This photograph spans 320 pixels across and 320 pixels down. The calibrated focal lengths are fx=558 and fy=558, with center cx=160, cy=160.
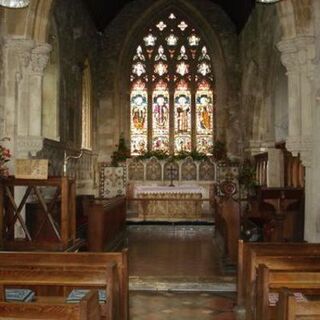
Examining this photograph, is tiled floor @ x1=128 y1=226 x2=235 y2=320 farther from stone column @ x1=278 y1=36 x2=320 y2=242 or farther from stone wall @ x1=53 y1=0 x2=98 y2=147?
stone wall @ x1=53 y1=0 x2=98 y2=147

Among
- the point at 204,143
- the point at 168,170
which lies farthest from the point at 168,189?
the point at 204,143

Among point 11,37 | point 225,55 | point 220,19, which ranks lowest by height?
point 11,37

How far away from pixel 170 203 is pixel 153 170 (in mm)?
1517

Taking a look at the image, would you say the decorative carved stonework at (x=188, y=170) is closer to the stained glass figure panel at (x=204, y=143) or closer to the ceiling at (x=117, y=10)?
the stained glass figure panel at (x=204, y=143)

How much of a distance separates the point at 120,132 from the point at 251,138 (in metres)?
3.86

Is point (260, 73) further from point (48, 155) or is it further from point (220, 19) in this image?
point (48, 155)

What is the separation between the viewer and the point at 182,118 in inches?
653

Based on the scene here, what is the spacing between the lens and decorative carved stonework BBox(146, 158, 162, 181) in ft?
48.0

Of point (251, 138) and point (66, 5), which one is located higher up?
point (66, 5)

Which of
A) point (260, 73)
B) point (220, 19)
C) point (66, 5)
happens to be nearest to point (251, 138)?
point (260, 73)

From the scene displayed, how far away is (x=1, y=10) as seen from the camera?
7.58m

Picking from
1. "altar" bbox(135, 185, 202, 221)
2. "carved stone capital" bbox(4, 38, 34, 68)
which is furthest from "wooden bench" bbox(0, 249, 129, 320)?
"altar" bbox(135, 185, 202, 221)

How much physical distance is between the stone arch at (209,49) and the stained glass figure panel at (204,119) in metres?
0.48

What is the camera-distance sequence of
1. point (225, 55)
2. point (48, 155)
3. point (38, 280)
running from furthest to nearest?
point (225, 55) < point (48, 155) < point (38, 280)
